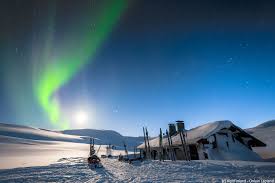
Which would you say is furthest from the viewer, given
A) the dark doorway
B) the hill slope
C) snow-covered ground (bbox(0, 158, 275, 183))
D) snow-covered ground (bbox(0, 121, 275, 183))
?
the hill slope

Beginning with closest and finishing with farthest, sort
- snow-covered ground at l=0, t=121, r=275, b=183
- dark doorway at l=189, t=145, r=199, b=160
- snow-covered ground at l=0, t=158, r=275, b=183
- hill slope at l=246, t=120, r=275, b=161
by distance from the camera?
snow-covered ground at l=0, t=158, r=275, b=183, snow-covered ground at l=0, t=121, r=275, b=183, dark doorway at l=189, t=145, r=199, b=160, hill slope at l=246, t=120, r=275, b=161

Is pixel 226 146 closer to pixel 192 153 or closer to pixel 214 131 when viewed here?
pixel 214 131

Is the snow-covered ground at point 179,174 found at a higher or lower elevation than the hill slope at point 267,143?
lower

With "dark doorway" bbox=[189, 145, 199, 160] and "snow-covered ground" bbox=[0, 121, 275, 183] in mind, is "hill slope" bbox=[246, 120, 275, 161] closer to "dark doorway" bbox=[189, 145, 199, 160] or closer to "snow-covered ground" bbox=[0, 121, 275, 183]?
"dark doorway" bbox=[189, 145, 199, 160]

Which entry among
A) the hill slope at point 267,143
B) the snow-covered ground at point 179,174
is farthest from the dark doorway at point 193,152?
the snow-covered ground at point 179,174

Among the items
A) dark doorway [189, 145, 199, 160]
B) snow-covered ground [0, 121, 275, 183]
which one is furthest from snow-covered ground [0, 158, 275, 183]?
dark doorway [189, 145, 199, 160]

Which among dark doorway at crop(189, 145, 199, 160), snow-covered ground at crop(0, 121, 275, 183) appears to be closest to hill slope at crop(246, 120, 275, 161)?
dark doorway at crop(189, 145, 199, 160)

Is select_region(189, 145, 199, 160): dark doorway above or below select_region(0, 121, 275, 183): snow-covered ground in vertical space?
Answer: above

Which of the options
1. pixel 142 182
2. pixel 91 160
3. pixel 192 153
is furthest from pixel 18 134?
pixel 142 182

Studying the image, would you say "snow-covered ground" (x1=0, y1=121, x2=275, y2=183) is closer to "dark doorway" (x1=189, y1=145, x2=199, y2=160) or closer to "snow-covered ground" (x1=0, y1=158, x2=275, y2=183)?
"snow-covered ground" (x1=0, y1=158, x2=275, y2=183)

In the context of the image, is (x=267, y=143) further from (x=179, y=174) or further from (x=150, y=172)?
(x=179, y=174)

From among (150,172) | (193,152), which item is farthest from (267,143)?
(150,172)

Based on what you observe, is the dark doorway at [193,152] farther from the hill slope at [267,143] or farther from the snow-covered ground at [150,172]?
the hill slope at [267,143]

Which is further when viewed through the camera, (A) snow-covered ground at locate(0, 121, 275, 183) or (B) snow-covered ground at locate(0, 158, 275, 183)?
(A) snow-covered ground at locate(0, 121, 275, 183)
